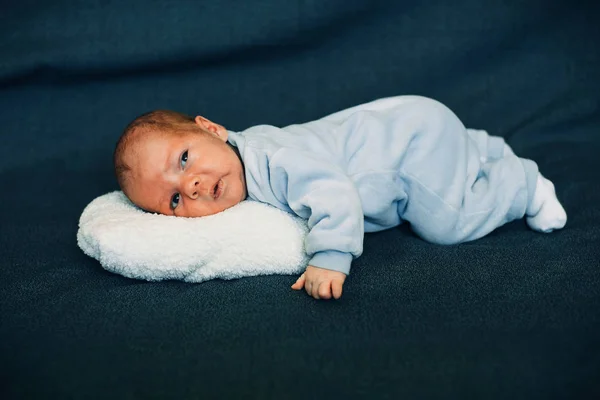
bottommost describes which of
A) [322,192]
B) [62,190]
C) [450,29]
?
[62,190]

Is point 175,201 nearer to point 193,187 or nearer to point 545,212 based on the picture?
point 193,187

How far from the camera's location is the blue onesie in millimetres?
1354

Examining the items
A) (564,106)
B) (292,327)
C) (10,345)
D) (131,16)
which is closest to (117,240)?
(10,345)

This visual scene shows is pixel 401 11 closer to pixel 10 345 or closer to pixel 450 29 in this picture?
pixel 450 29

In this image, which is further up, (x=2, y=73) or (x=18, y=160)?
(x=2, y=73)

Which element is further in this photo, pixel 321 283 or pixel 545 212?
pixel 545 212

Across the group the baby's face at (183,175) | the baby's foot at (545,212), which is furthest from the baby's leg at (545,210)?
the baby's face at (183,175)

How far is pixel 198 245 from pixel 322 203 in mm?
254

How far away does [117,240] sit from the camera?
126 centimetres

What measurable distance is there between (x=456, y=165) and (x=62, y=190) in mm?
1048

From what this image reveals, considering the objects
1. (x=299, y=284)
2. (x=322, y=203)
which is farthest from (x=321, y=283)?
(x=322, y=203)

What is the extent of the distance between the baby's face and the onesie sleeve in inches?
4.0

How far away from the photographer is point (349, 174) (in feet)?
4.59

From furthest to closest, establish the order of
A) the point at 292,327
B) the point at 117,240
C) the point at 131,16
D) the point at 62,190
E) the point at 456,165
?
the point at 131,16 → the point at 62,190 → the point at 456,165 → the point at 117,240 → the point at 292,327
